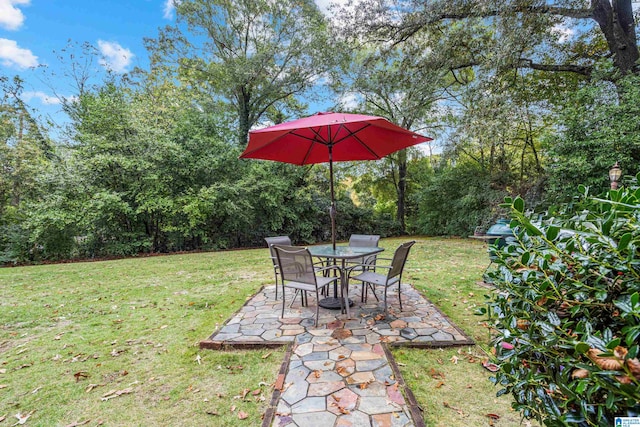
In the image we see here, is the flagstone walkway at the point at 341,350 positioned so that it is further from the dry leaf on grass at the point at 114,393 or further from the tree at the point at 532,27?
the tree at the point at 532,27

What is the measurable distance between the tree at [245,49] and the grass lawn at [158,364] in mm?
9511

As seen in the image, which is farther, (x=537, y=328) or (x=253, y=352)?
(x=253, y=352)

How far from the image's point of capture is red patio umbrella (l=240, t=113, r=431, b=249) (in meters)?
3.55

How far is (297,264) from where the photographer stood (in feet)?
10.5

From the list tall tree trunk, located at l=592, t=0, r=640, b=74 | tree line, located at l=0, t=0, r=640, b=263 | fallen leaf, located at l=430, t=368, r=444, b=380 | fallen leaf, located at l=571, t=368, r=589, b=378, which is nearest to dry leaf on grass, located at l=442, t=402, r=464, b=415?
fallen leaf, located at l=430, t=368, r=444, b=380

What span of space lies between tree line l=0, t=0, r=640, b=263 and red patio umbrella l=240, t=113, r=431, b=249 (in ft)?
14.0

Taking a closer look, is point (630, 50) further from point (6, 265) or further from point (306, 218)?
point (6, 265)

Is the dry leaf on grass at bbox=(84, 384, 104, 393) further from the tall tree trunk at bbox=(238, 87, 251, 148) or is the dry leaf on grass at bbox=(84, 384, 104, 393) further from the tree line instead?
the tall tree trunk at bbox=(238, 87, 251, 148)

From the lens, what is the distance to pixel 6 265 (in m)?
8.77

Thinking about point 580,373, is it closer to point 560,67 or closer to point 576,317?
point 576,317

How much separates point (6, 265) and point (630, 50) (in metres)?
18.4

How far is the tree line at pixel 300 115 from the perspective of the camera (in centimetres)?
677

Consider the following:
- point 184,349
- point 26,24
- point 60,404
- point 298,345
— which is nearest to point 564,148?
point 298,345

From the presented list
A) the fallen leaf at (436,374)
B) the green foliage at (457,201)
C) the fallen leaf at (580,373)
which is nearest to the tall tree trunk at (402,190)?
the green foliage at (457,201)
